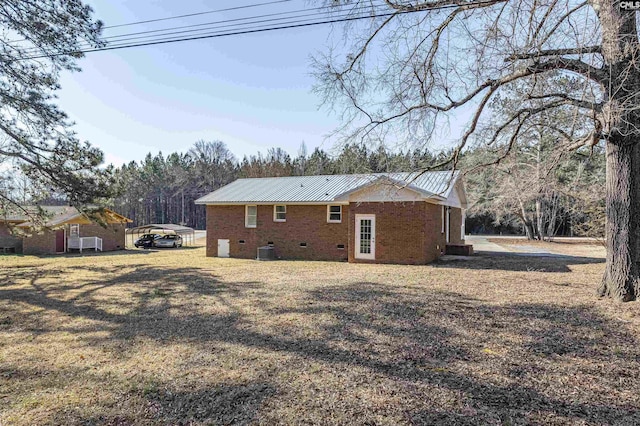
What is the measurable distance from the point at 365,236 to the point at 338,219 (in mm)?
2187

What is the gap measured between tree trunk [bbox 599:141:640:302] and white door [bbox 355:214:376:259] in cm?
868

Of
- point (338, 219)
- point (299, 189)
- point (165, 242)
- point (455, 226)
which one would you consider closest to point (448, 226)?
point (455, 226)

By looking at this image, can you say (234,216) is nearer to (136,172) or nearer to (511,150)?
(511,150)

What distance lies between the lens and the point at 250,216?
19.6 m

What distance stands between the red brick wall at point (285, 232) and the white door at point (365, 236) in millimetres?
1473

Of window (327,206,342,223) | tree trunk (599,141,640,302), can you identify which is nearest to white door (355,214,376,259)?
window (327,206,342,223)

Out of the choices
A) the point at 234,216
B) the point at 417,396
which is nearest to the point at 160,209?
the point at 234,216

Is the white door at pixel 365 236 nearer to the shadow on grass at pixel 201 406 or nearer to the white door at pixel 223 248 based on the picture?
the white door at pixel 223 248

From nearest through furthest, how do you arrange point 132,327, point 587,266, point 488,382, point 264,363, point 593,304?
point 488,382
point 264,363
point 132,327
point 593,304
point 587,266

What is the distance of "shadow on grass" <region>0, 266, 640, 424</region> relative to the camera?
11.2 feet

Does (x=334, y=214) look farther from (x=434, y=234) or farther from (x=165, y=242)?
(x=165, y=242)

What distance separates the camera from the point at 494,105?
26.8 ft

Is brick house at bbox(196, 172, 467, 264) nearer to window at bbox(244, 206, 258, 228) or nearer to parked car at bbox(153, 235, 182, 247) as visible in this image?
window at bbox(244, 206, 258, 228)

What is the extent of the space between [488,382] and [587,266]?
12.5m
